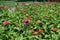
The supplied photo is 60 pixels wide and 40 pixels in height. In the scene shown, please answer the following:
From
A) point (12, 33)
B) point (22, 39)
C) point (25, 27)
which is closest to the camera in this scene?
point (22, 39)

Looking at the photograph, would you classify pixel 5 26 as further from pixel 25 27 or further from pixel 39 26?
pixel 39 26

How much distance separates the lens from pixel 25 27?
2744mm

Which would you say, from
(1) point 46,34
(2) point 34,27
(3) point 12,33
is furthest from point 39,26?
(3) point 12,33

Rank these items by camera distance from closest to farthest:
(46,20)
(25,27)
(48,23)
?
(25,27) → (48,23) → (46,20)

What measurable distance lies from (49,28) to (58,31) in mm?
215

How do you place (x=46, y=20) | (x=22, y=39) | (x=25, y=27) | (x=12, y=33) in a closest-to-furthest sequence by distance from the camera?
(x=22, y=39)
(x=12, y=33)
(x=25, y=27)
(x=46, y=20)

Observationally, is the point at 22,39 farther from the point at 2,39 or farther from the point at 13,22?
the point at 13,22

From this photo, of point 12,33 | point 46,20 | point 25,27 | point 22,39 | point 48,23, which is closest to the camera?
point 22,39

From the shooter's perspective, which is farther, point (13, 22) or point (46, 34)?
point (13, 22)

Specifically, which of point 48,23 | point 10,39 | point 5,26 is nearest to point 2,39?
point 10,39

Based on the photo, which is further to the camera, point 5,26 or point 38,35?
point 5,26

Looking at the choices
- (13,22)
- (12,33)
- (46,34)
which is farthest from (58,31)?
(13,22)

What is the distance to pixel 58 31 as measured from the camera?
102 inches

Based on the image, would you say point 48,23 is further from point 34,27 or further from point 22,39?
point 22,39
